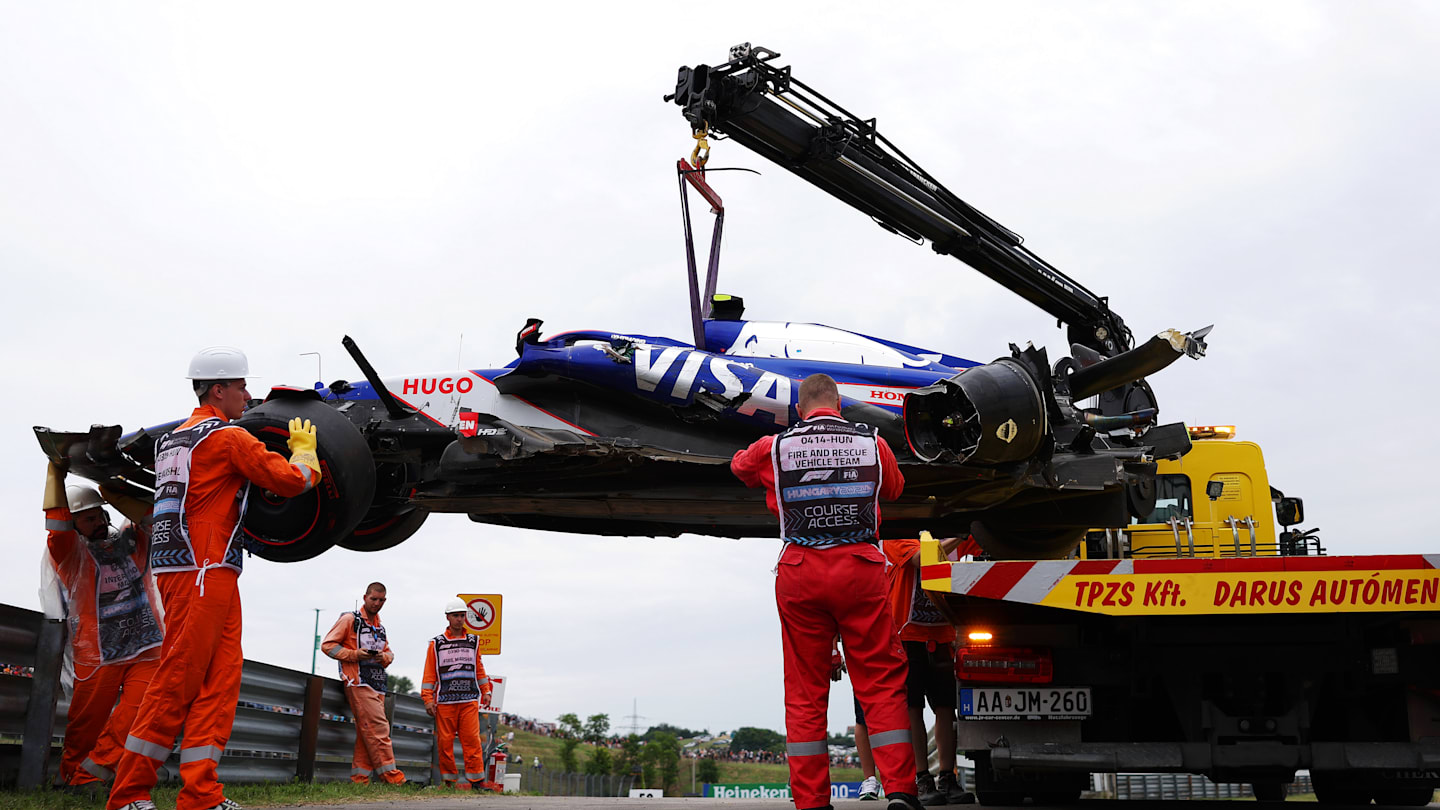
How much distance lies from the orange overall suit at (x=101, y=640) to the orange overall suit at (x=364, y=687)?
146 inches

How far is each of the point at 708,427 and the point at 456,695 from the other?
223 inches

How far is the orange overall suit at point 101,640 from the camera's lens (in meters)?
6.38

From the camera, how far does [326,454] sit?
244 inches

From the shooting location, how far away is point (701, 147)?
24.6 feet

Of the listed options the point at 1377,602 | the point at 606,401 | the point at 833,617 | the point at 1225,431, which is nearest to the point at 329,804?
the point at 606,401

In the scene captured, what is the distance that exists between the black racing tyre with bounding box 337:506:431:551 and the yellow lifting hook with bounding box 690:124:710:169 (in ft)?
9.22

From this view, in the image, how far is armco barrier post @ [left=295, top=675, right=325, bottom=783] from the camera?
381 inches

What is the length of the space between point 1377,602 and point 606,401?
4128 millimetres

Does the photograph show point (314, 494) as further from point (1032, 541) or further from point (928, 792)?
point (1032, 541)

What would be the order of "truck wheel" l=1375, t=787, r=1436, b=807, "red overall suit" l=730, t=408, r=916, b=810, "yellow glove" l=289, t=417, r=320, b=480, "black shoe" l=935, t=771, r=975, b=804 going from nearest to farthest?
"red overall suit" l=730, t=408, r=916, b=810, "yellow glove" l=289, t=417, r=320, b=480, "truck wheel" l=1375, t=787, r=1436, b=807, "black shoe" l=935, t=771, r=975, b=804

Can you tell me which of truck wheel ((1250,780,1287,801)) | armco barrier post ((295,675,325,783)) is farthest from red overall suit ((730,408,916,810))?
armco barrier post ((295,675,325,783))

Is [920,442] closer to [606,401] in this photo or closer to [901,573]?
[901,573]

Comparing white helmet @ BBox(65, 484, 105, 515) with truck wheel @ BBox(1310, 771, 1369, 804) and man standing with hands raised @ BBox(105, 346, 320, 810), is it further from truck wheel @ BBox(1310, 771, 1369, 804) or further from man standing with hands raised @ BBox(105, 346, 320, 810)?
truck wheel @ BBox(1310, 771, 1369, 804)

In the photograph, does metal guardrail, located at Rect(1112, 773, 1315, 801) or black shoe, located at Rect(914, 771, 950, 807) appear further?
metal guardrail, located at Rect(1112, 773, 1315, 801)
